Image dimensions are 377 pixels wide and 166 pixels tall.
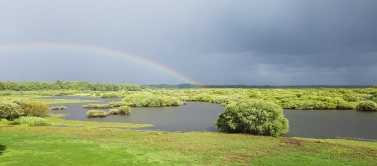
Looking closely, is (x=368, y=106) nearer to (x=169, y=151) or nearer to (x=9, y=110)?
(x=169, y=151)

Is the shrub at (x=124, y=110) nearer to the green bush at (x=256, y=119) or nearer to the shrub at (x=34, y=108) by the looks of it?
the shrub at (x=34, y=108)

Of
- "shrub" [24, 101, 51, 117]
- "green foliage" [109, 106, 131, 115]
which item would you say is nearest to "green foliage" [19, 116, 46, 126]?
"shrub" [24, 101, 51, 117]

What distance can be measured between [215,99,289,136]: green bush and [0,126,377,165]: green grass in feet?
11.9

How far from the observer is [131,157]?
64.6 ft

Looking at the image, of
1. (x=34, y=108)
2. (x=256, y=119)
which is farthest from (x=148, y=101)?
(x=256, y=119)

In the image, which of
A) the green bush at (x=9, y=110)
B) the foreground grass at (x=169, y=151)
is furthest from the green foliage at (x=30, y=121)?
the foreground grass at (x=169, y=151)

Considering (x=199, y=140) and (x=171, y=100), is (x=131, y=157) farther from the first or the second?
(x=171, y=100)

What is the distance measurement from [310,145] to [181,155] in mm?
12953

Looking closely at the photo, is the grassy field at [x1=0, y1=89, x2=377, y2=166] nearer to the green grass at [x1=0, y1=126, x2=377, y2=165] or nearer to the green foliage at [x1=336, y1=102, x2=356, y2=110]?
the green grass at [x1=0, y1=126, x2=377, y2=165]

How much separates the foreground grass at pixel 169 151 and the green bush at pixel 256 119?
11.7ft

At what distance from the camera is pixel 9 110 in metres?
45.0

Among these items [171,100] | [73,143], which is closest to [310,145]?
[73,143]

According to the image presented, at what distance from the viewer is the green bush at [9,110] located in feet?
146

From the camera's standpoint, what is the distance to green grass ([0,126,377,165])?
1864 centimetres
